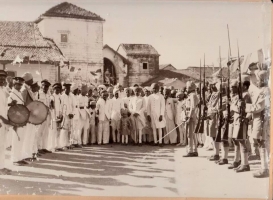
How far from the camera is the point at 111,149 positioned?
387 centimetres

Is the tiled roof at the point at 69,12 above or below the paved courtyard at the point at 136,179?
above

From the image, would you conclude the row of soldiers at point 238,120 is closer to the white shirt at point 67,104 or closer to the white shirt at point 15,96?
the white shirt at point 67,104

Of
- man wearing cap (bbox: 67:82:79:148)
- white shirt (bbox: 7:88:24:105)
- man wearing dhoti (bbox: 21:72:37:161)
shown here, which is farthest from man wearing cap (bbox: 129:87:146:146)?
white shirt (bbox: 7:88:24:105)

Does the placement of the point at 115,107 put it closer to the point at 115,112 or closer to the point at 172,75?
the point at 115,112

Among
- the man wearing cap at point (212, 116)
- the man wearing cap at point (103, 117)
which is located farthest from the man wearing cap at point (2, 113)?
the man wearing cap at point (212, 116)

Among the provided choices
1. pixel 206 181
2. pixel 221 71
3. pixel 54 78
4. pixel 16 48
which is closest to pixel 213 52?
pixel 221 71

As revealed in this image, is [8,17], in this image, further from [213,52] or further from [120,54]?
[213,52]

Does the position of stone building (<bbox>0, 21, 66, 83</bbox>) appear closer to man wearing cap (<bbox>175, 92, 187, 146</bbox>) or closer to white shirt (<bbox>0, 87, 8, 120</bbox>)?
white shirt (<bbox>0, 87, 8, 120</bbox>)

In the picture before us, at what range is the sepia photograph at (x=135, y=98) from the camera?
12.2ft

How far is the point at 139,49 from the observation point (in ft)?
12.6

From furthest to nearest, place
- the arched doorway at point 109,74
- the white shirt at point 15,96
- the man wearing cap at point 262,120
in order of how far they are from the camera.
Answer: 1. the arched doorway at point 109,74
2. the white shirt at point 15,96
3. the man wearing cap at point 262,120

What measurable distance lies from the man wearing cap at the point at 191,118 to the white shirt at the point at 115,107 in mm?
586

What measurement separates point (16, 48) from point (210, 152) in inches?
74.9

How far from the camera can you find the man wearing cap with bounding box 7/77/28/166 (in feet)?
12.4
